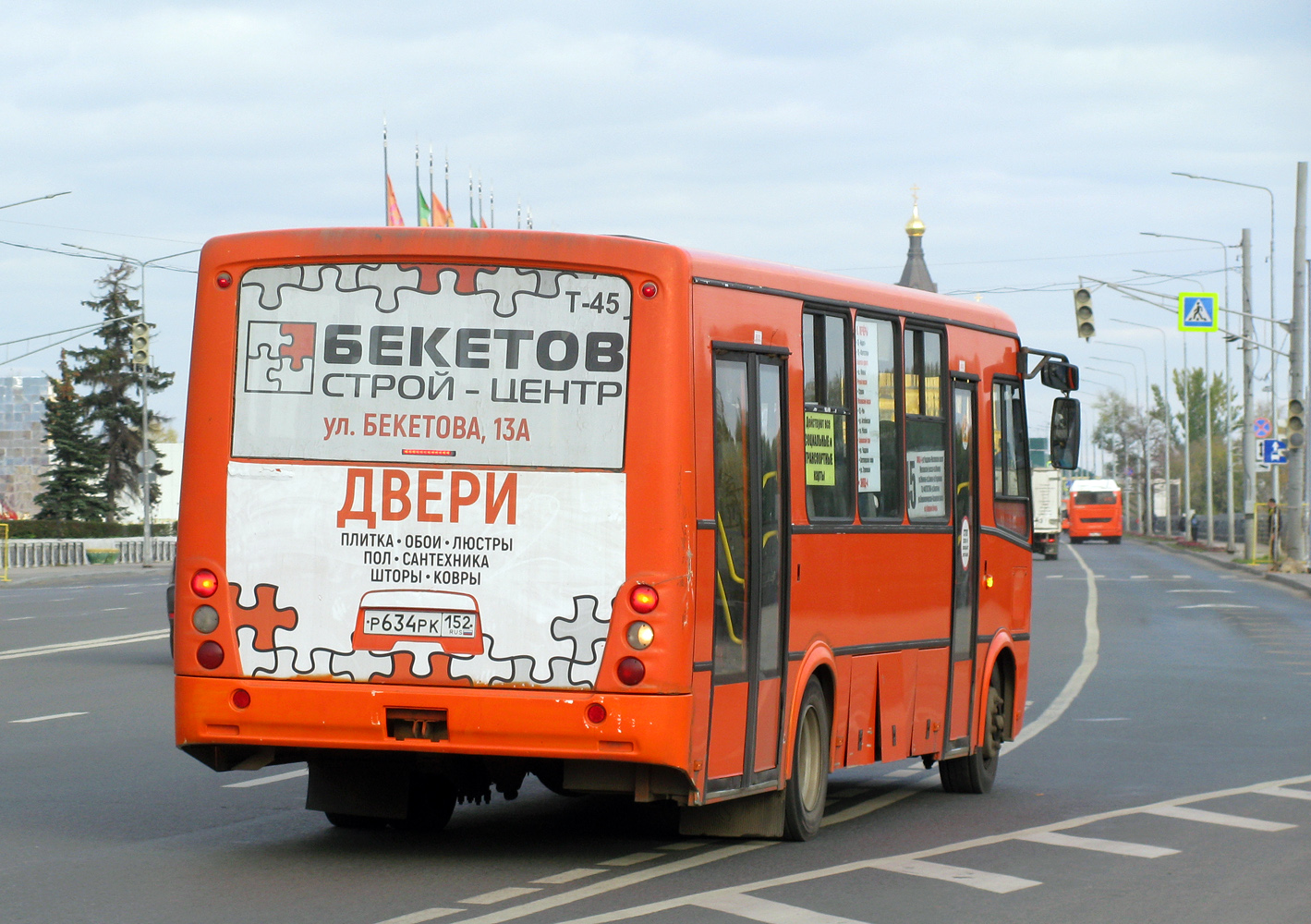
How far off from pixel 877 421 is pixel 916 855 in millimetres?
2306

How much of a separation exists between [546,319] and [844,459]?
2.14 metres

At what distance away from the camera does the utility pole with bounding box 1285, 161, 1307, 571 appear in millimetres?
45625

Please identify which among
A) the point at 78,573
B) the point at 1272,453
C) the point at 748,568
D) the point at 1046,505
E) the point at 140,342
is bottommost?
the point at 78,573

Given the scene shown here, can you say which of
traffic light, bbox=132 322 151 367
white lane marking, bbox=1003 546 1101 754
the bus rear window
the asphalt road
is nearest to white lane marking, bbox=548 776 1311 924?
the asphalt road

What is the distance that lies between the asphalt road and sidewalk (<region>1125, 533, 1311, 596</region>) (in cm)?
2656

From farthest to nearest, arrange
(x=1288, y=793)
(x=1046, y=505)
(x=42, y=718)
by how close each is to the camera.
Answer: (x=1046, y=505)
(x=42, y=718)
(x=1288, y=793)

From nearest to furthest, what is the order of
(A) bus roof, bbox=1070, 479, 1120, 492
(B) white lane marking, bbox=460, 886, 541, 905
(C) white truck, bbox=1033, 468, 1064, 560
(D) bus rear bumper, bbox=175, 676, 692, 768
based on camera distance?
1. (B) white lane marking, bbox=460, 886, 541, 905
2. (D) bus rear bumper, bbox=175, 676, 692, 768
3. (C) white truck, bbox=1033, 468, 1064, 560
4. (A) bus roof, bbox=1070, 479, 1120, 492

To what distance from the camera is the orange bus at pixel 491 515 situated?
27.7 ft

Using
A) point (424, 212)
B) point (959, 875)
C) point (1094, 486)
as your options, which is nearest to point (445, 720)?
point (959, 875)

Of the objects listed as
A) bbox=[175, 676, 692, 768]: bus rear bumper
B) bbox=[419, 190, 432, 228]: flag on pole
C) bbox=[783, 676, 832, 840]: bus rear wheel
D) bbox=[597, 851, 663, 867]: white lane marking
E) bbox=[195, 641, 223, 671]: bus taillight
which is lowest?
bbox=[597, 851, 663, 867]: white lane marking

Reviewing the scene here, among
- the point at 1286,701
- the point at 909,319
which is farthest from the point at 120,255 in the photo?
the point at 909,319

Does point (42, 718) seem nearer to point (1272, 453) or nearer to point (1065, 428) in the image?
point (1065, 428)

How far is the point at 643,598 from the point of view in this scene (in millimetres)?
8414

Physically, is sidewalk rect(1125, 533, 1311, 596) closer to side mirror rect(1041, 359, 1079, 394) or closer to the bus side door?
side mirror rect(1041, 359, 1079, 394)
